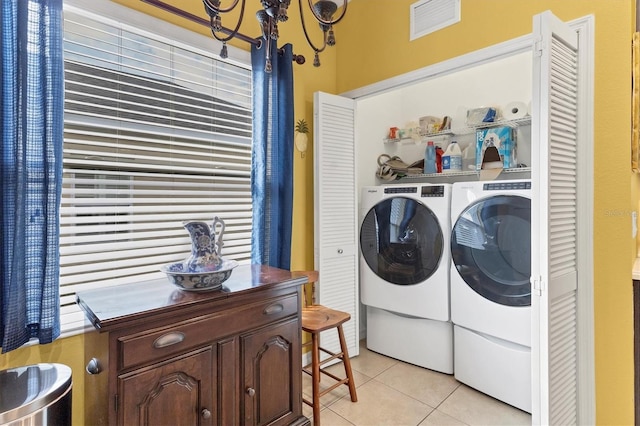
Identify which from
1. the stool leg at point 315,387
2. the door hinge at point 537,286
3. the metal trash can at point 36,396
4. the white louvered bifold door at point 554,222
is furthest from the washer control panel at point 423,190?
the metal trash can at point 36,396

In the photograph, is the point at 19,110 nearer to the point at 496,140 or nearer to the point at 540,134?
the point at 540,134

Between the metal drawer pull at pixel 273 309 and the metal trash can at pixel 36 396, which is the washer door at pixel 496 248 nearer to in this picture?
the metal drawer pull at pixel 273 309

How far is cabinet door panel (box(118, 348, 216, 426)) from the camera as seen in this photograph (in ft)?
4.01

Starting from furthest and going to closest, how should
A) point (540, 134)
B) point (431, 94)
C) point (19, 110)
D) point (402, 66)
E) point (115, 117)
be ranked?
1. point (431, 94)
2. point (402, 66)
3. point (115, 117)
4. point (540, 134)
5. point (19, 110)

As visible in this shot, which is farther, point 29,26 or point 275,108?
point 275,108

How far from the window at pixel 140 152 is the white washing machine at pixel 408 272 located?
43.0 inches

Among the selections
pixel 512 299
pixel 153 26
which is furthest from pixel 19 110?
pixel 512 299

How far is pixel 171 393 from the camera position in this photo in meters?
1.32

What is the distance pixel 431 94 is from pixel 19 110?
2980 mm

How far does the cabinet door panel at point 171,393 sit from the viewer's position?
1223 millimetres

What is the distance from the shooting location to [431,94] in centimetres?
322

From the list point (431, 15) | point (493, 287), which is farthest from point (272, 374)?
point (431, 15)

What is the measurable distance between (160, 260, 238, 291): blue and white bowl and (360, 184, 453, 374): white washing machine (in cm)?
151

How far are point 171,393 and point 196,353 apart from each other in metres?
0.16
